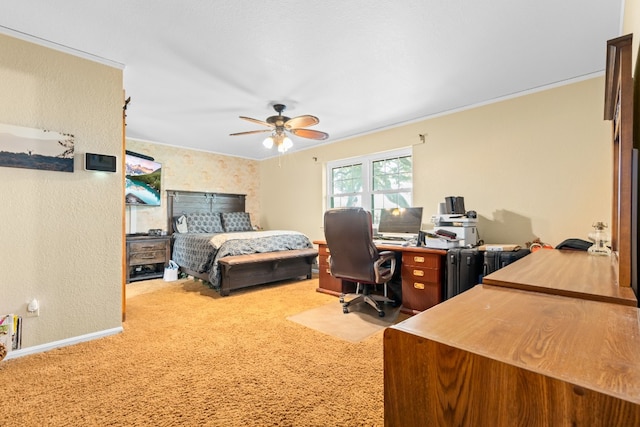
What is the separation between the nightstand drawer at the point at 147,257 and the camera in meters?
4.55

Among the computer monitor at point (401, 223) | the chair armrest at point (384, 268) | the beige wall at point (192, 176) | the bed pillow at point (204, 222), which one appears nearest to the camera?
the chair armrest at point (384, 268)

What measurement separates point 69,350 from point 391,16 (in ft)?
11.1

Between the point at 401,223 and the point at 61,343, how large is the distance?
3.53 m

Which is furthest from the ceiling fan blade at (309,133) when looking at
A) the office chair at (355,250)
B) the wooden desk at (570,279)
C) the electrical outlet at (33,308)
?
the electrical outlet at (33,308)

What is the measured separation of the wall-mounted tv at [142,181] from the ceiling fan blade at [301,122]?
3059mm

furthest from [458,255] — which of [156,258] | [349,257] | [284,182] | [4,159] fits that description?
[156,258]

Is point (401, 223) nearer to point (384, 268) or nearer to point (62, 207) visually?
point (384, 268)

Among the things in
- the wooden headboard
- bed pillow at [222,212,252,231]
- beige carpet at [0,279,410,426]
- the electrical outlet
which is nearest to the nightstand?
the wooden headboard

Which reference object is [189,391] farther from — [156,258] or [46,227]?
[156,258]

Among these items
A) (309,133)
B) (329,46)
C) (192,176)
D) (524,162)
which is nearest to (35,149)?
(329,46)

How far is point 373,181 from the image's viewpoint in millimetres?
4754

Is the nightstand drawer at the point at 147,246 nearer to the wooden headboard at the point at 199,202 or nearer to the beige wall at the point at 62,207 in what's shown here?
the wooden headboard at the point at 199,202

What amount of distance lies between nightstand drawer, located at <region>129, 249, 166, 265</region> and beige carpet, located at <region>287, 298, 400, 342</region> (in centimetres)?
304

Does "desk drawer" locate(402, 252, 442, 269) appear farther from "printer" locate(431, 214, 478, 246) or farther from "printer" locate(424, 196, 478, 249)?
"printer" locate(431, 214, 478, 246)
